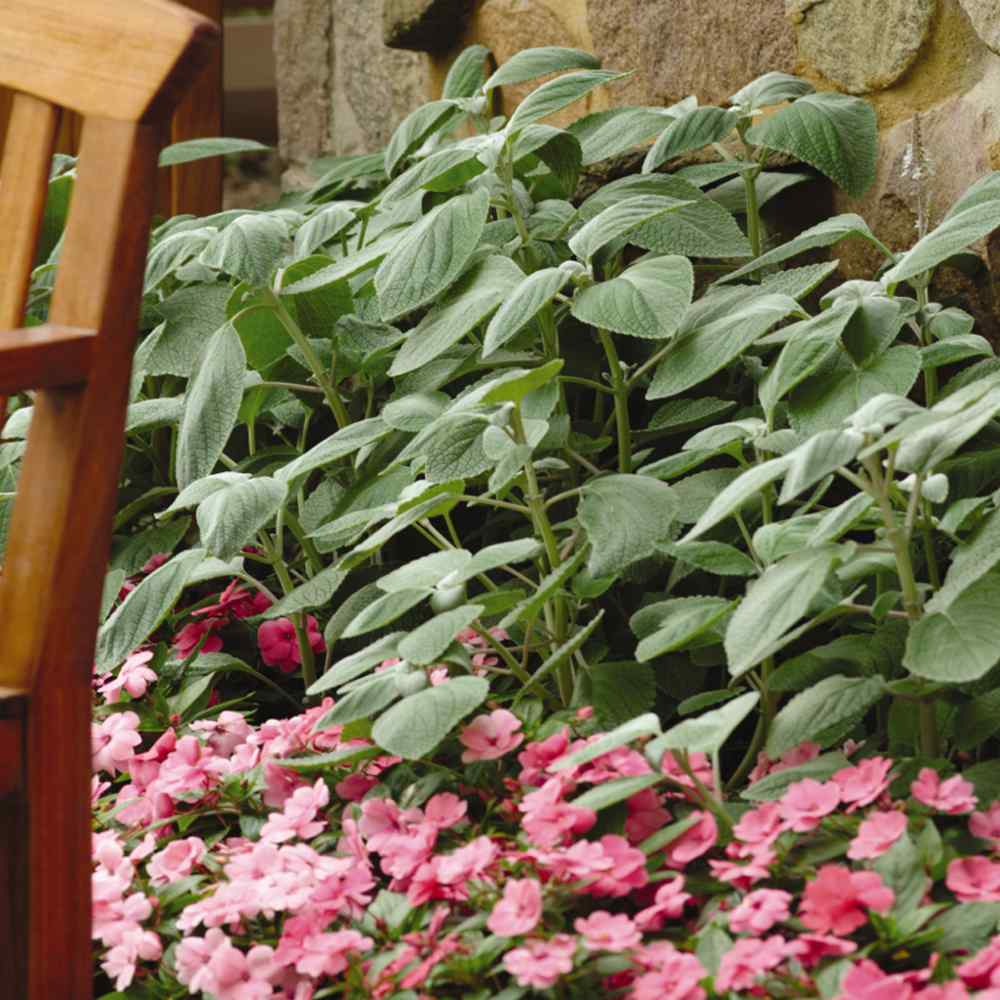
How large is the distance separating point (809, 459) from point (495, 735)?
1.09ft

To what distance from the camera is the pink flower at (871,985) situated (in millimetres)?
834

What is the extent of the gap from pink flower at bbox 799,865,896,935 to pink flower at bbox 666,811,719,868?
10cm

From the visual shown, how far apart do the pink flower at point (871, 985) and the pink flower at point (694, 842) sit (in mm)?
172

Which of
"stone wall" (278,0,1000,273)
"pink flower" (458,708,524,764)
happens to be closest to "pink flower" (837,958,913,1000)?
"pink flower" (458,708,524,764)

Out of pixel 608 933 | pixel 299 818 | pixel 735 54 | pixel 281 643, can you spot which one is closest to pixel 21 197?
pixel 299 818

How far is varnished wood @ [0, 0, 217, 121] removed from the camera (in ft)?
2.83

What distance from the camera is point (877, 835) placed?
96 cm

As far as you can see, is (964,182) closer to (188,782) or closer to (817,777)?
(817,777)

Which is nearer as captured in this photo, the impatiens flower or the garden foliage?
the impatiens flower

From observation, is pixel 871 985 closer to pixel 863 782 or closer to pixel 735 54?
pixel 863 782

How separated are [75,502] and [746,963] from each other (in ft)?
1.49

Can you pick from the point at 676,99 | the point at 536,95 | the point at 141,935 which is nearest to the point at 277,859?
the point at 141,935

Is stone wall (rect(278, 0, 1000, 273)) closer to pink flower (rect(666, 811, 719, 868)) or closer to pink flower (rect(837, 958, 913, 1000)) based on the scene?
pink flower (rect(666, 811, 719, 868))

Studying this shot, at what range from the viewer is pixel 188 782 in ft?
4.16
